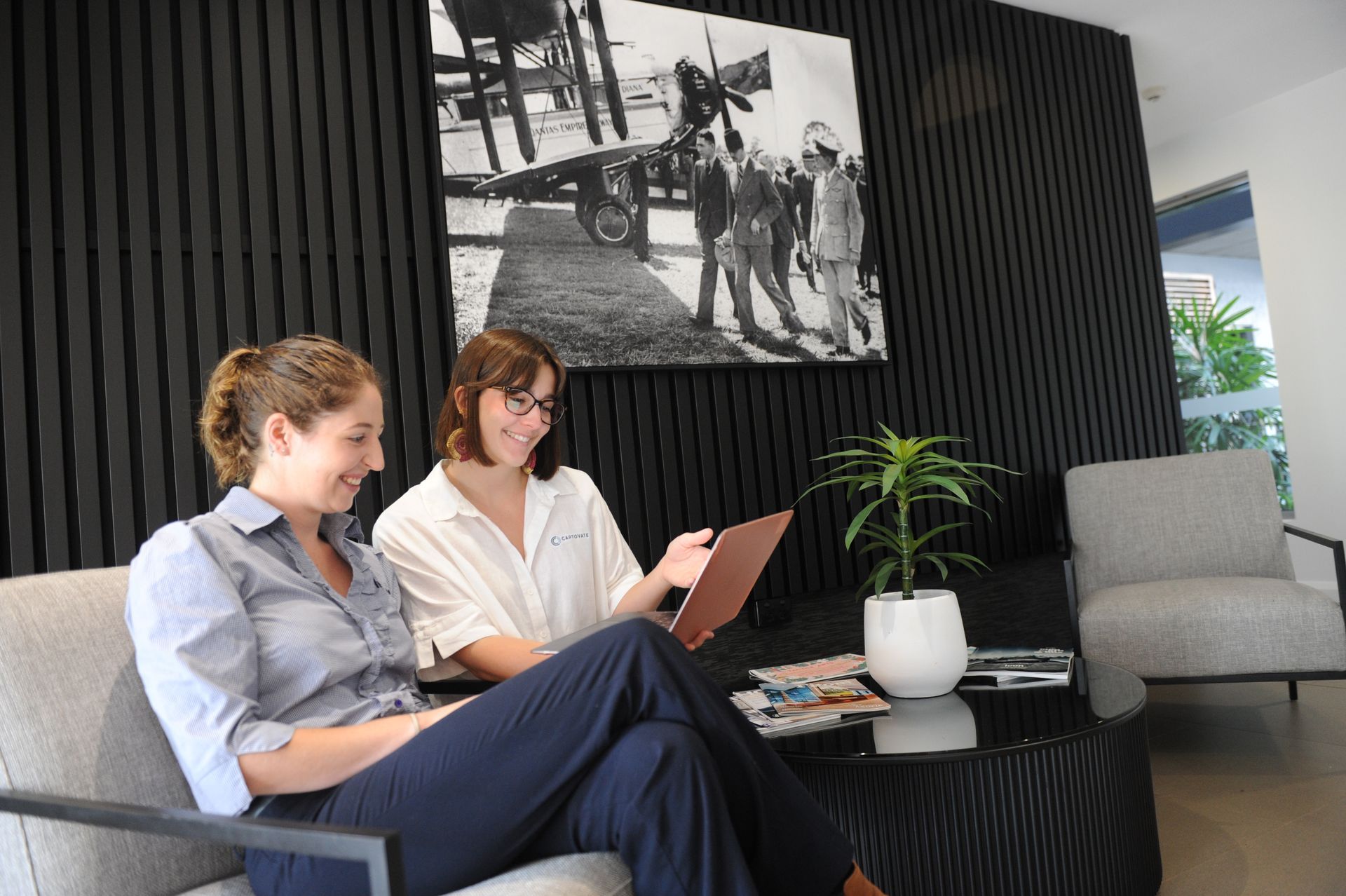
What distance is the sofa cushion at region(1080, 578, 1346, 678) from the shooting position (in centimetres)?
286

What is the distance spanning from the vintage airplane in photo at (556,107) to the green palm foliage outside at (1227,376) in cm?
429

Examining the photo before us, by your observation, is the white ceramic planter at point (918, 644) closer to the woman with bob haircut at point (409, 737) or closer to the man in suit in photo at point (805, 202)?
the woman with bob haircut at point (409, 737)

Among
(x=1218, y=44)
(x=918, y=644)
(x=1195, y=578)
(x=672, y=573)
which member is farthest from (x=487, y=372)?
(x=1218, y=44)

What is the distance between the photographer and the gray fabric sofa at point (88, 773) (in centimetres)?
130

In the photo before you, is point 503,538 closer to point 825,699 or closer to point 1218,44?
point 825,699

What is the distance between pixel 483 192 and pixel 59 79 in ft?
3.74

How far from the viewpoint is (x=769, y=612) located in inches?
134

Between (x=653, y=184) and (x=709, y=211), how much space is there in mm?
232

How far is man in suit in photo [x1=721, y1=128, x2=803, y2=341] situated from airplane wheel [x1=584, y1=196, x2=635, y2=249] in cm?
39

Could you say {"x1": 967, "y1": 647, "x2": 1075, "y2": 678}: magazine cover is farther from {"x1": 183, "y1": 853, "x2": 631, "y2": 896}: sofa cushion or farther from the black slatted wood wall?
{"x1": 183, "y1": 853, "x2": 631, "y2": 896}: sofa cushion

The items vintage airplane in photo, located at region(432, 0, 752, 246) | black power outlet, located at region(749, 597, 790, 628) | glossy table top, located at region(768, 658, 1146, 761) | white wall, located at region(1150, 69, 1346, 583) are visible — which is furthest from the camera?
white wall, located at region(1150, 69, 1346, 583)

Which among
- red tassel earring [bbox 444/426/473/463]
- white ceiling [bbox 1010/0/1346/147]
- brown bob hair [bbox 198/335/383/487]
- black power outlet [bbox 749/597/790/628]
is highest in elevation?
white ceiling [bbox 1010/0/1346/147]

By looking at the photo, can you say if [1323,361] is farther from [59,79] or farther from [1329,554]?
[59,79]

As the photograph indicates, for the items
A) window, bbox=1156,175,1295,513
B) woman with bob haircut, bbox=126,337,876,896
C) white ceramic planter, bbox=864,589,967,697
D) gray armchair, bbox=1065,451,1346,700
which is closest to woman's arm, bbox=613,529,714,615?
white ceramic planter, bbox=864,589,967,697
